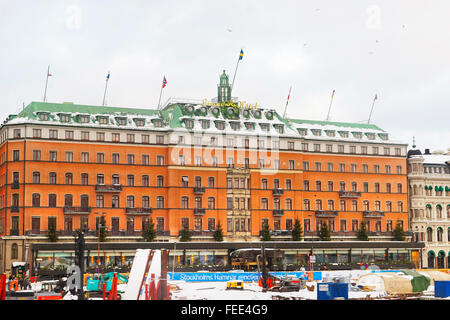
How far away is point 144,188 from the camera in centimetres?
10575

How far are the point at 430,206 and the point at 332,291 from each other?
76734 millimetres

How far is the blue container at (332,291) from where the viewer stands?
173 ft

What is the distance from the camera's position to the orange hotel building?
100438mm

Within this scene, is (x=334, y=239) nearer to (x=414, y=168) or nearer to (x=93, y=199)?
(x=414, y=168)

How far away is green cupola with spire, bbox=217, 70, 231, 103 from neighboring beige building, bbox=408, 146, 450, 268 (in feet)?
114

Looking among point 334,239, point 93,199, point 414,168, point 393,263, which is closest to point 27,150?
point 93,199

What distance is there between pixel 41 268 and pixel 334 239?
4730 cm

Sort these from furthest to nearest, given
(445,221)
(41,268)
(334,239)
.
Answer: (445,221), (334,239), (41,268)

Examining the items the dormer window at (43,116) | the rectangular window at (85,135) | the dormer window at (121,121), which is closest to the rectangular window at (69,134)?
the rectangular window at (85,135)

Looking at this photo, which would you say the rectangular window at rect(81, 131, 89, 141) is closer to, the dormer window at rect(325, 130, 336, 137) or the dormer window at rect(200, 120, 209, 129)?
the dormer window at rect(200, 120, 209, 129)

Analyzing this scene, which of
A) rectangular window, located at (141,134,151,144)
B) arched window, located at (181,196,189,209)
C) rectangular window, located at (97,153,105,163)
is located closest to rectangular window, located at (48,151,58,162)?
rectangular window, located at (97,153,105,163)

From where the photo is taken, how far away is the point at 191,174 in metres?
107

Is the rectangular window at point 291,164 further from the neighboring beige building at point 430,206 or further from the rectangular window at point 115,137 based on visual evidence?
the rectangular window at point 115,137

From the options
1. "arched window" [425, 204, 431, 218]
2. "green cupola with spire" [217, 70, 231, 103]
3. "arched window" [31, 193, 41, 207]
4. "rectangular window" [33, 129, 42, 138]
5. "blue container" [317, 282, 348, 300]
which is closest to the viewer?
"blue container" [317, 282, 348, 300]
